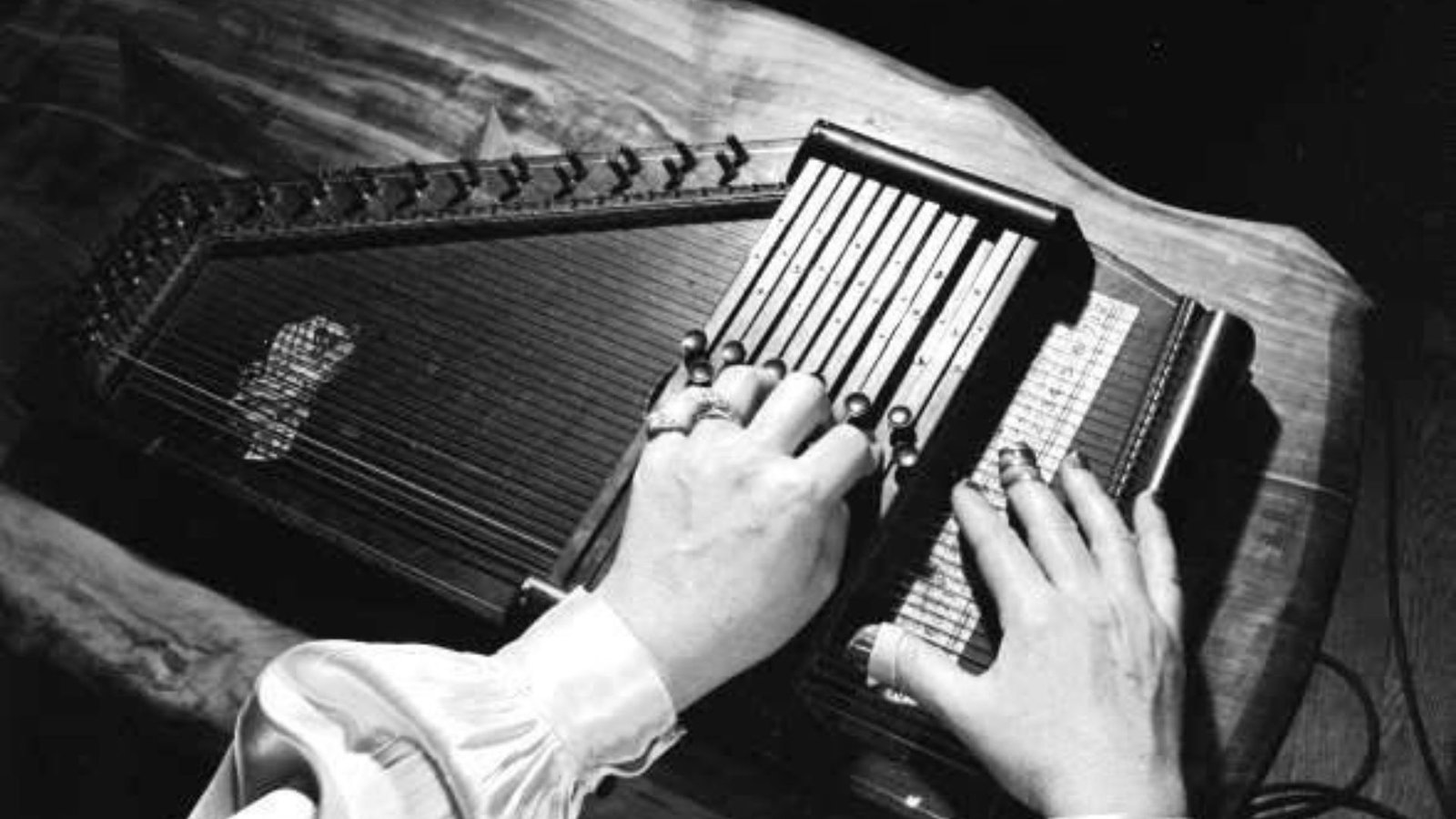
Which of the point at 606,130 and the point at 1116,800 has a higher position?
the point at 606,130

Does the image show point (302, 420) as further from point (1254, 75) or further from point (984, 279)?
point (1254, 75)

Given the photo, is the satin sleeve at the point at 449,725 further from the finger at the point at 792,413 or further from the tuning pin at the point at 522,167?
the tuning pin at the point at 522,167

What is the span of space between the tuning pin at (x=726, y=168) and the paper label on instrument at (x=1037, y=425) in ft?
2.06

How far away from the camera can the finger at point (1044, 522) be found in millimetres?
1527

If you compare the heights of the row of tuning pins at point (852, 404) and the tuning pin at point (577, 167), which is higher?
the tuning pin at point (577, 167)

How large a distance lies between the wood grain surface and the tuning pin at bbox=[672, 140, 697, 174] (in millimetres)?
327

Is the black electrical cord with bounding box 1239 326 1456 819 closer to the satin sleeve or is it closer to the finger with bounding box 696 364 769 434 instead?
the finger with bounding box 696 364 769 434

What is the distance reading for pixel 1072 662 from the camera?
4.70 feet

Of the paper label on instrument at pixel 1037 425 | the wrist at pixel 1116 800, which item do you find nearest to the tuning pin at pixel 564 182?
the paper label on instrument at pixel 1037 425

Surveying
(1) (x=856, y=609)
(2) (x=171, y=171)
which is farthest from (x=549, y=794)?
(2) (x=171, y=171)

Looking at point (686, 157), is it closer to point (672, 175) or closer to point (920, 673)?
point (672, 175)

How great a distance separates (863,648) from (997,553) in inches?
8.9

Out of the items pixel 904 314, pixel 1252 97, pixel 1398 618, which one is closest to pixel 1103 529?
pixel 904 314

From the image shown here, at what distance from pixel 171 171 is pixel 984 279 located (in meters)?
1.86
